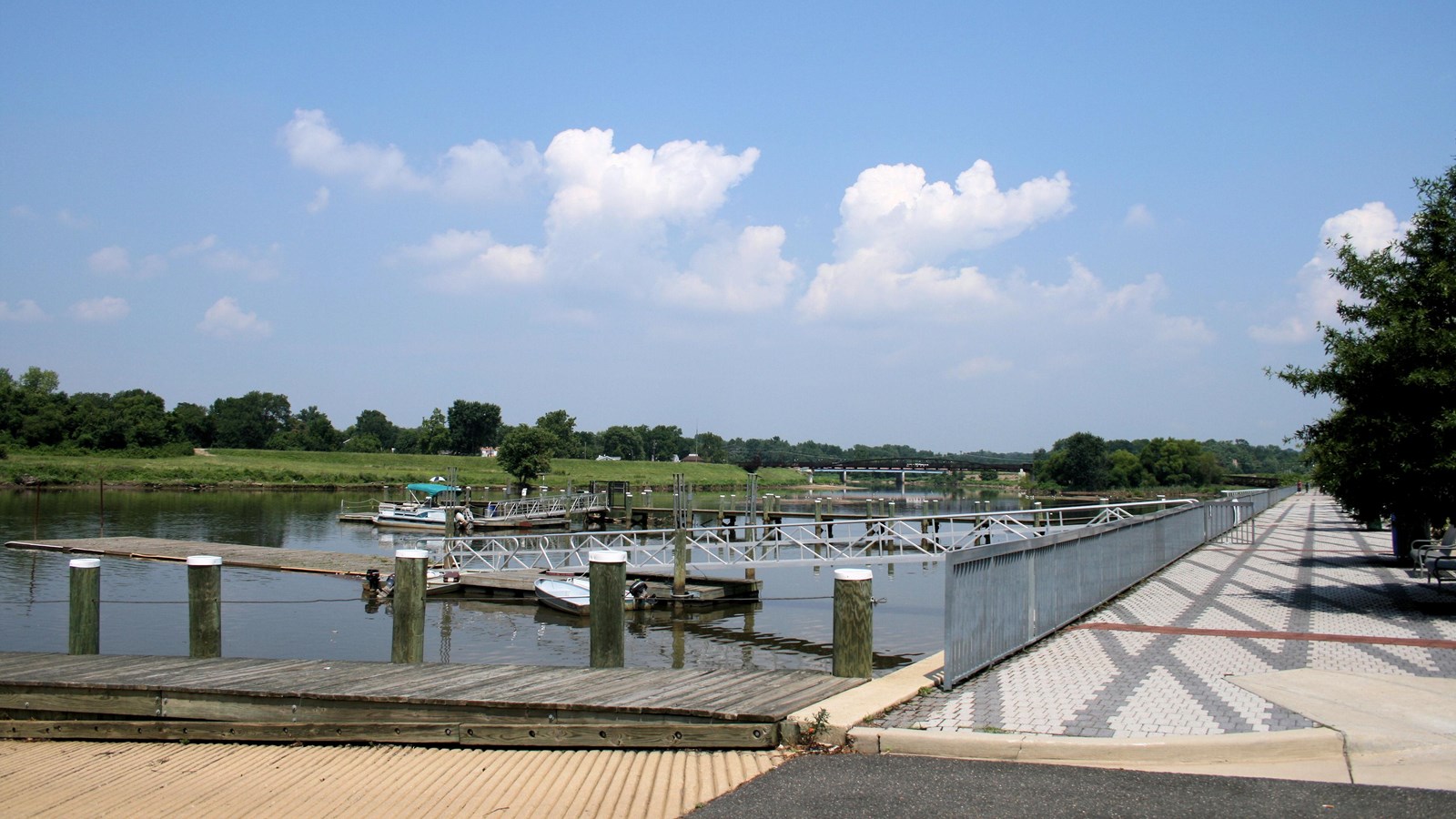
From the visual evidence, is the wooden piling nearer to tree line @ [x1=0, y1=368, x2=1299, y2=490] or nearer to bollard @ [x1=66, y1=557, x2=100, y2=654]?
bollard @ [x1=66, y1=557, x2=100, y2=654]

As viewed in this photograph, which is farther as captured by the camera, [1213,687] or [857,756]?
[1213,687]

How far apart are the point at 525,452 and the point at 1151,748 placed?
296 feet

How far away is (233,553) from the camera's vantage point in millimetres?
35656

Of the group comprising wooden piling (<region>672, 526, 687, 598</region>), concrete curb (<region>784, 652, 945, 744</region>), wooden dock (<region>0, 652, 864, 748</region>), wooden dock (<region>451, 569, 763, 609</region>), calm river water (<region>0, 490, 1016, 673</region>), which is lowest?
calm river water (<region>0, 490, 1016, 673</region>)

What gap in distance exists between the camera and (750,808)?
5.82 m

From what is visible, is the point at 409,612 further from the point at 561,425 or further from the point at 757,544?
the point at 561,425

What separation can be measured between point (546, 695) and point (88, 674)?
5026 millimetres

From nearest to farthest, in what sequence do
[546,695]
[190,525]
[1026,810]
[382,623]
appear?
1. [1026,810]
2. [546,695]
3. [382,623]
4. [190,525]

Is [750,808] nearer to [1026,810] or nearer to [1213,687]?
[1026,810]

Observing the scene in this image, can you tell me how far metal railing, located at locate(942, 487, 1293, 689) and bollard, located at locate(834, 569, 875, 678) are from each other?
0.68 m

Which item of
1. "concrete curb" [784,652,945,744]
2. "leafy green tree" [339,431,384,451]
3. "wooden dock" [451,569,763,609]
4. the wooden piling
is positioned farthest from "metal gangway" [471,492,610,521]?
"leafy green tree" [339,431,384,451]

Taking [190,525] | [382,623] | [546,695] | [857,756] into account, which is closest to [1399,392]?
[857,756]

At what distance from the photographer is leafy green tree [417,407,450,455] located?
148 m

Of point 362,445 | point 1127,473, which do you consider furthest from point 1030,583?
point 362,445
